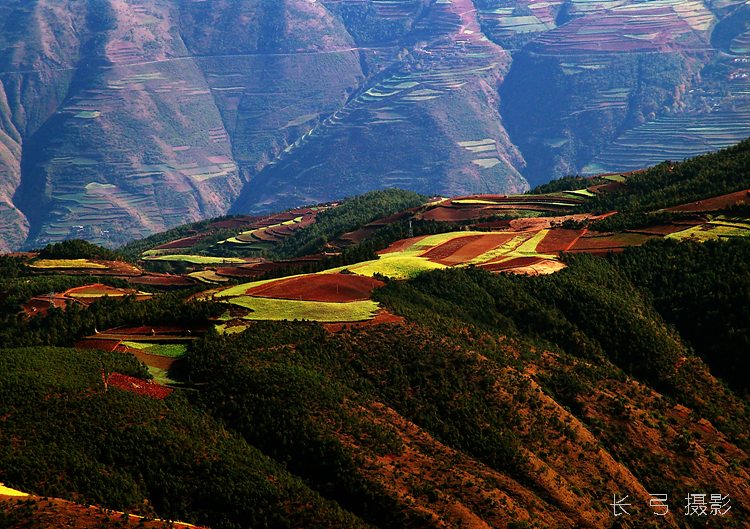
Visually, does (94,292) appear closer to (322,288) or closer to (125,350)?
(322,288)

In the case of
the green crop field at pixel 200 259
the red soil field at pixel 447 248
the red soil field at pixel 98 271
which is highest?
the red soil field at pixel 447 248

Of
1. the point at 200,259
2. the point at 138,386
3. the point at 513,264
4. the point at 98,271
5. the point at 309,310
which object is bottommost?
the point at 200,259

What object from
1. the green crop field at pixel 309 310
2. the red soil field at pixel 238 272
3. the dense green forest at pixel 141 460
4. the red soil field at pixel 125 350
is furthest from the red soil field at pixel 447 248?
the dense green forest at pixel 141 460

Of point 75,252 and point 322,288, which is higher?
point 322,288

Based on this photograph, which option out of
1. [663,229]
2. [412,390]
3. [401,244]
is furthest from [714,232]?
[412,390]

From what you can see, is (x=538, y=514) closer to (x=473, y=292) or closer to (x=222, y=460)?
(x=222, y=460)

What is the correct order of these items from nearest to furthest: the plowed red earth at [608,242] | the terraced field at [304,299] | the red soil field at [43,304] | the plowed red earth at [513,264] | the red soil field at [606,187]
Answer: the terraced field at [304,299]
the plowed red earth at [513,264]
the plowed red earth at [608,242]
the red soil field at [43,304]
the red soil field at [606,187]

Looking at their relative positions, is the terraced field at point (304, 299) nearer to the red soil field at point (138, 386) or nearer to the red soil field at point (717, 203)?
the red soil field at point (138, 386)

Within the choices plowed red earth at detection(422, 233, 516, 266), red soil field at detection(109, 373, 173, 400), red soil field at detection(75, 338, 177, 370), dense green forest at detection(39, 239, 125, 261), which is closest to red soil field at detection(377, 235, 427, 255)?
plowed red earth at detection(422, 233, 516, 266)
